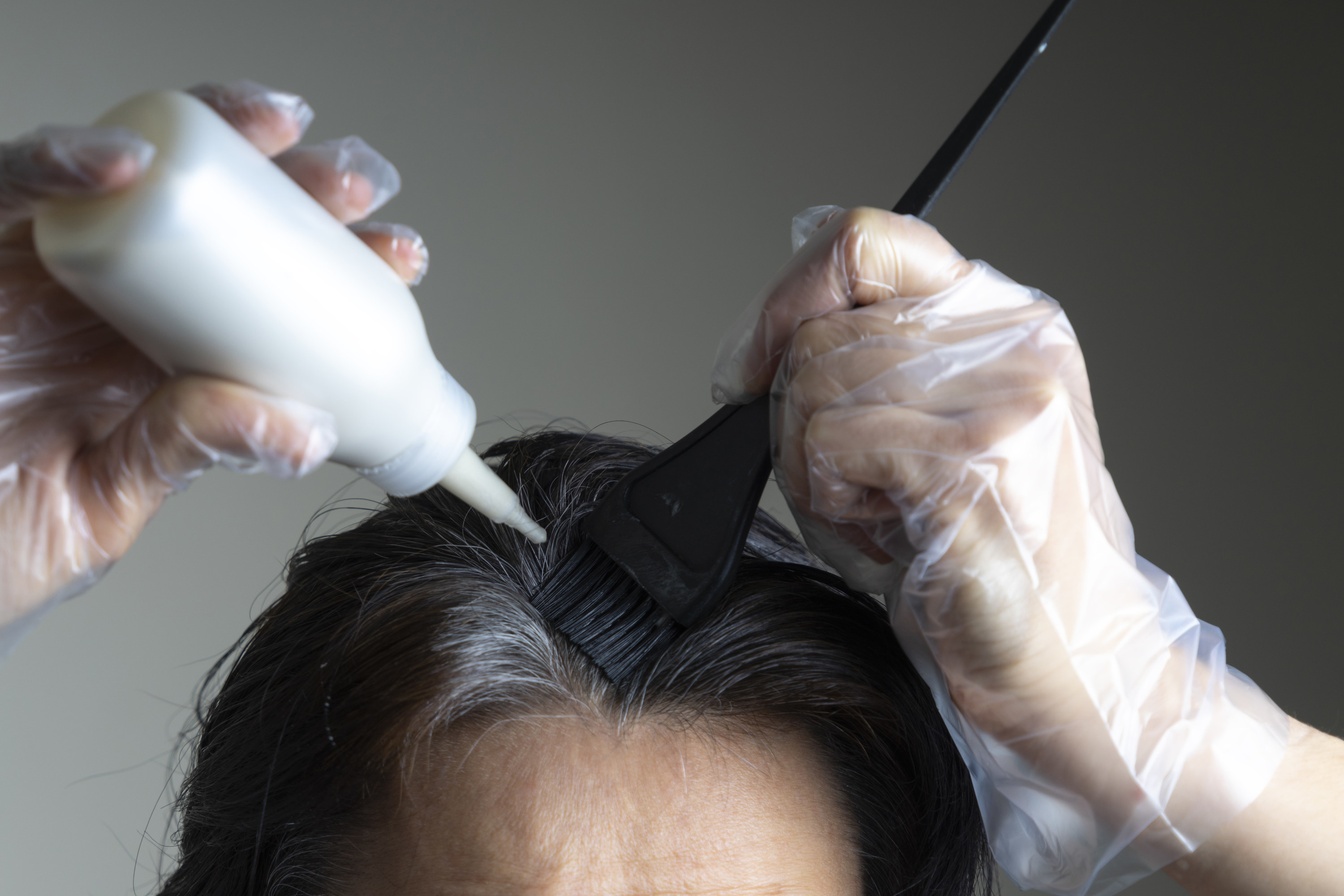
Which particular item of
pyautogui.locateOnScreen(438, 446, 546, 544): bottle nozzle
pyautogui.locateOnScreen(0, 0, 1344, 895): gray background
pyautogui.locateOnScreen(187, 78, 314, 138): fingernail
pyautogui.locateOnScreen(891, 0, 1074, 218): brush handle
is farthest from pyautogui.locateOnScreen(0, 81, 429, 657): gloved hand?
pyautogui.locateOnScreen(0, 0, 1344, 895): gray background

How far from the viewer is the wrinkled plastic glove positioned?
61cm

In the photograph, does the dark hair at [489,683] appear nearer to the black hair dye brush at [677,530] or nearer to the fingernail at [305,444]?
the black hair dye brush at [677,530]

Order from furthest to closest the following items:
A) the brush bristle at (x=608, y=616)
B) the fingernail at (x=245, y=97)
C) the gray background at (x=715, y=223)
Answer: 1. the gray background at (x=715, y=223)
2. the brush bristle at (x=608, y=616)
3. the fingernail at (x=245, y=97)

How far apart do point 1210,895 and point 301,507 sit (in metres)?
1.54

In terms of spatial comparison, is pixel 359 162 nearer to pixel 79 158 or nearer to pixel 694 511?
pixel 79 158

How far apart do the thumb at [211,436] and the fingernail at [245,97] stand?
0.47 ft

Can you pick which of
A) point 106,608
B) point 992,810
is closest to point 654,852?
point 992,810

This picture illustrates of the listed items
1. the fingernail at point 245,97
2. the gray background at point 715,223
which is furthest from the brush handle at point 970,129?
the gray background at point 715,223

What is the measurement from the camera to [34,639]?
1655 mm

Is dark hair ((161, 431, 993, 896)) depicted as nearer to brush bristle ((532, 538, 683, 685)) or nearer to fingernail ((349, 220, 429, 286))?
brush bristle ((532, 538, 683, 685))

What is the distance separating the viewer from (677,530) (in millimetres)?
670

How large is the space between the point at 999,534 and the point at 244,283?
456 millimetres

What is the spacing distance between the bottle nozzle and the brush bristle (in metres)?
0.09

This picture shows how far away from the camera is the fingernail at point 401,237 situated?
531 mm
